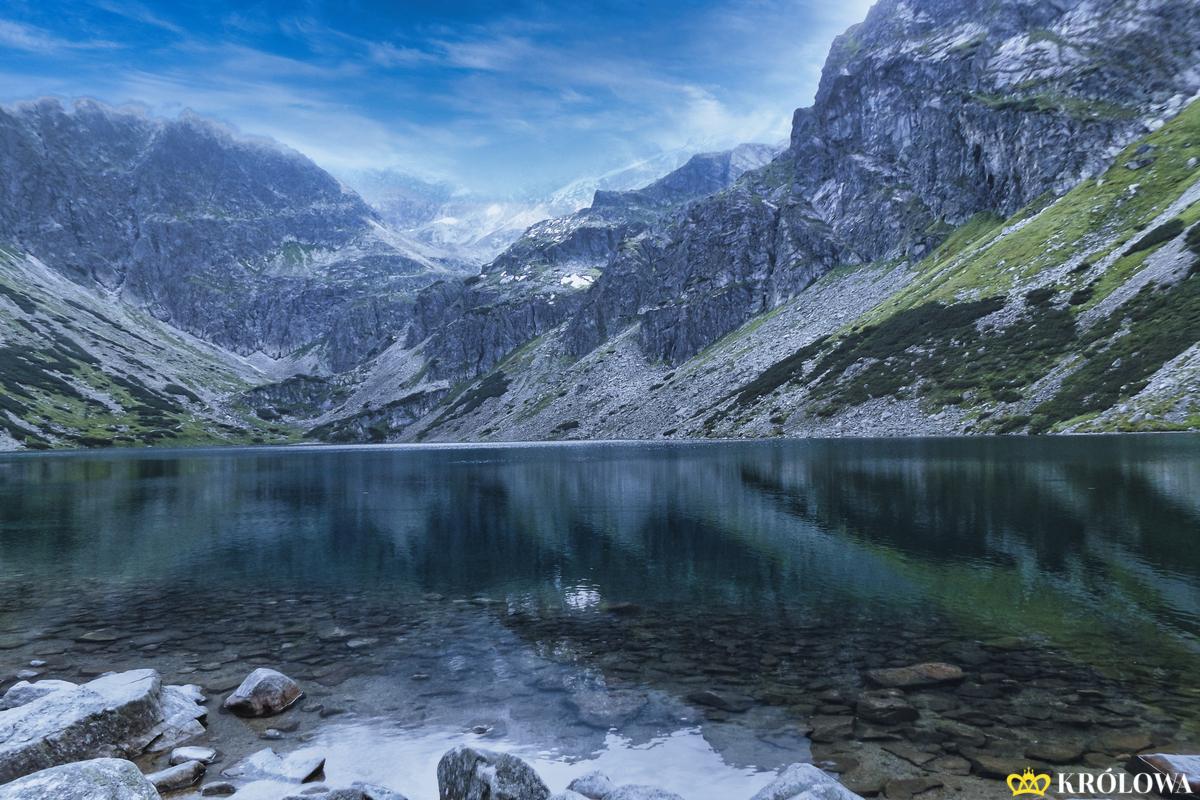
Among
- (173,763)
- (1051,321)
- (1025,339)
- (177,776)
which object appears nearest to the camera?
(177,776)

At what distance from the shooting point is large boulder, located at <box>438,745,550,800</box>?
34.3 ft

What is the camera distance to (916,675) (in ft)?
51.9

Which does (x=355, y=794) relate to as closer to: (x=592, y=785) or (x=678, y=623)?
(x=592, y=785)

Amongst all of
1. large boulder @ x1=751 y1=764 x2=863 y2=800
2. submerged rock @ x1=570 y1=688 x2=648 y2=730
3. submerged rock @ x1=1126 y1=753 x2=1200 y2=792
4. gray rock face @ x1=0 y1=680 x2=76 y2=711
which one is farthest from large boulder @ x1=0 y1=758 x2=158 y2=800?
submerged rock @ x1=1126 y1=753 x2=1200 y2=792

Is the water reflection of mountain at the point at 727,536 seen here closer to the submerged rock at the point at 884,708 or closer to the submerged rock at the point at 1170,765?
the submerged rock at the point at 884,708

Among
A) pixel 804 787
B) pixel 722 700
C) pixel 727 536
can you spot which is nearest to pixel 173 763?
pixel 722 700

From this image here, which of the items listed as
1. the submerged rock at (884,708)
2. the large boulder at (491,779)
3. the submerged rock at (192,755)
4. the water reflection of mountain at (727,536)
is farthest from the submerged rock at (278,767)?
the water reflection of mountain at (727,536)

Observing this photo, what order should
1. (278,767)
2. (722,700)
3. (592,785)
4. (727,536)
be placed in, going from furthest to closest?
(727,536)
(722,700)
(278,767)
(592,785)

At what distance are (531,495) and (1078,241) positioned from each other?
135 m

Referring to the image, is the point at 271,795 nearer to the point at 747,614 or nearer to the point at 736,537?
the point at 747,614

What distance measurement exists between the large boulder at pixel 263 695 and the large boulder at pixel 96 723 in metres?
0.76

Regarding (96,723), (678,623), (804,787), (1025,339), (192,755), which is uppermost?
(1025,339)

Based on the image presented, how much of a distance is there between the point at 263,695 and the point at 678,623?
12323 millimetres

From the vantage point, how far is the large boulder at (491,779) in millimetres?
10445
